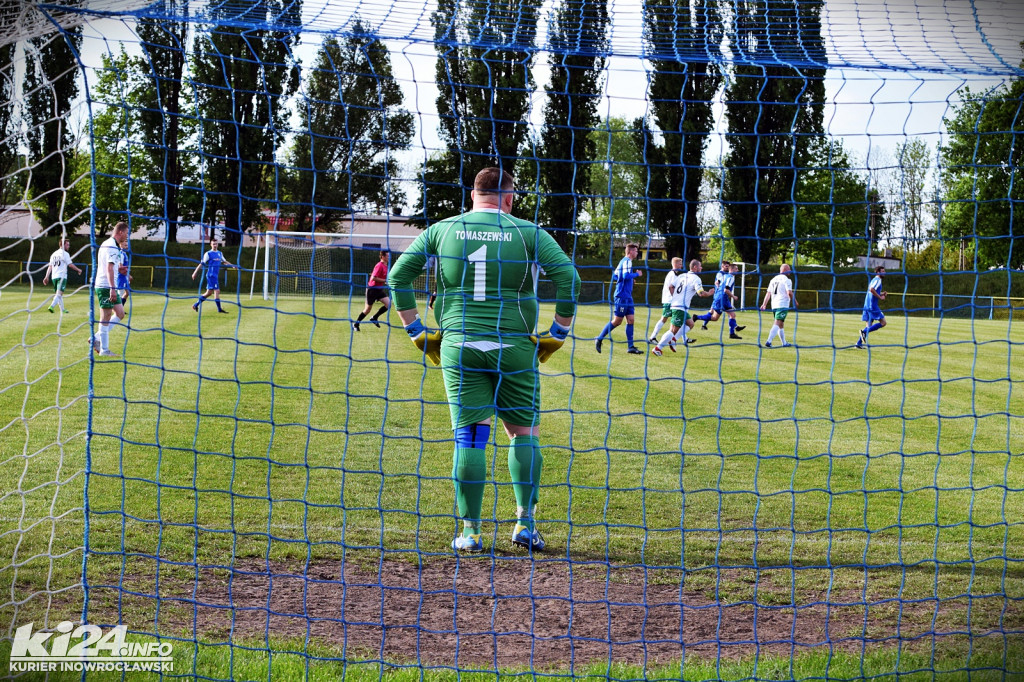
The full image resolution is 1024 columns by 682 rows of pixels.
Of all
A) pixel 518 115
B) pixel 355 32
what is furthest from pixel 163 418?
pixel 355 32

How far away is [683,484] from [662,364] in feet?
23.7

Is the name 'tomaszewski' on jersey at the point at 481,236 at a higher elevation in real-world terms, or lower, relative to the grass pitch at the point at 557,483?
higher

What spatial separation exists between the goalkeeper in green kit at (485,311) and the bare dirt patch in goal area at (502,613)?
0.57 metres

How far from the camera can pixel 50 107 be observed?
420 cm

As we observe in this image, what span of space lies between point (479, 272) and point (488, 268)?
0.16ft

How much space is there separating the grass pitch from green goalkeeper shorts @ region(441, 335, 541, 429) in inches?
7.6

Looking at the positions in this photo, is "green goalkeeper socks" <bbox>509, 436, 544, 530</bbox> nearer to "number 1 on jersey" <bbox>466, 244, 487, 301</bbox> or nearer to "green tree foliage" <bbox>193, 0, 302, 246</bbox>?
"number 1 on jersey" <bbox>466, 244, 487, 301</bbox>

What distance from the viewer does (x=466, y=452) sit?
434 cm

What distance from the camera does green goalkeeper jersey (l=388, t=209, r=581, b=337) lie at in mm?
4250

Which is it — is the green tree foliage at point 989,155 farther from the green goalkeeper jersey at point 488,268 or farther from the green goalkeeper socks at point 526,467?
the green goalkeeper socks at point 526,467

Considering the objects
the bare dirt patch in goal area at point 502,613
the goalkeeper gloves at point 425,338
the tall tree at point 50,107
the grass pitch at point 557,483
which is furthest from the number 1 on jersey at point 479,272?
the tall tree at point 50,107

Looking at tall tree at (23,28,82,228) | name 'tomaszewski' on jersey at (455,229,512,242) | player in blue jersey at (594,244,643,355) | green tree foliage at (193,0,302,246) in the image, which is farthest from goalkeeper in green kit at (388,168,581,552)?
player in blue jersey at (594,244,643,355)

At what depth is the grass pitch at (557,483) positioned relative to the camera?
13.8 ft

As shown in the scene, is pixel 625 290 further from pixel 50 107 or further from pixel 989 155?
pixel 50 107
